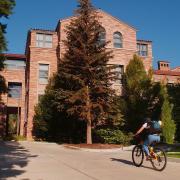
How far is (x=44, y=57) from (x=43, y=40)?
6.17 ft

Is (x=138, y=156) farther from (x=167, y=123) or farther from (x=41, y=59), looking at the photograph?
(x=41, y=59)

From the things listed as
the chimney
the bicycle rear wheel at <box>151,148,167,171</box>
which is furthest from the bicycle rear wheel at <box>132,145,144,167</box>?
the chimney

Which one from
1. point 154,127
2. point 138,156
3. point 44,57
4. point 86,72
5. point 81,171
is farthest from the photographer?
point 44,57

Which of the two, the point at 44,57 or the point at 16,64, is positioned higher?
the point at 44,57

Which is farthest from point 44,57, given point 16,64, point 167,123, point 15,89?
point 167,123

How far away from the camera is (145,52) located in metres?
41.5

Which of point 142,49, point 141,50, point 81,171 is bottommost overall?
point 81,171

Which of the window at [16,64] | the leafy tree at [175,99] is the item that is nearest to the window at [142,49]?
the leafy tree at [175,99]

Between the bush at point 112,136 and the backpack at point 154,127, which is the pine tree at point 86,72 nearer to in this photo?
the bush at point 112,136

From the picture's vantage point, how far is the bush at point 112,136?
27.4 metres

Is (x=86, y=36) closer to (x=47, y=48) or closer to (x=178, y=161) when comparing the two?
(x=47, y=48)

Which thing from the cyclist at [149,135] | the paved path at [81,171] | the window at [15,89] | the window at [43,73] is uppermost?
the window at [43,73]

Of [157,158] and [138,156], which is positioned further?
[138,156]

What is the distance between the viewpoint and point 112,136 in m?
28.0
